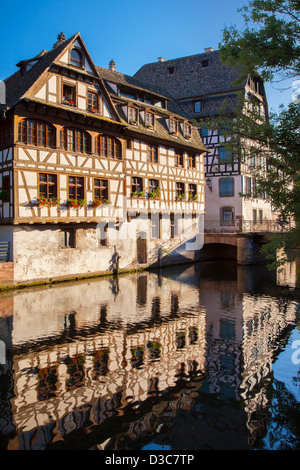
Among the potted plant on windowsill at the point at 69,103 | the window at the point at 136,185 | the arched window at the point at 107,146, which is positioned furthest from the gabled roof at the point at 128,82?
the window at the point at 136,185

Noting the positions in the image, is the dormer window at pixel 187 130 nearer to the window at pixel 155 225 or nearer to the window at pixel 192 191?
the window at pixel 192 191

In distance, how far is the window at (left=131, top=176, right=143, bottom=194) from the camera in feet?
85.4

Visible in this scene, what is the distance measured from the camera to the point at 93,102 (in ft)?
72.9

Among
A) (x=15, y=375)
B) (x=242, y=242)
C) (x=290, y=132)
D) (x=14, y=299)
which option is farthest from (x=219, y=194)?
(x=15, y=375)

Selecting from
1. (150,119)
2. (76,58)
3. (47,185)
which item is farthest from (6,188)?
(150,119)

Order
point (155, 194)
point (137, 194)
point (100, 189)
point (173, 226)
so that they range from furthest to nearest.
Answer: point (173, 226)
point (155, 194)
point (137, 194)
point (100, 189)

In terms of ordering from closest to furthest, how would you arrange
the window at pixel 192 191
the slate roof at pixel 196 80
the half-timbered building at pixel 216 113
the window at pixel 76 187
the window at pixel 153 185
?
the window at pixel 76 187
the window at pixel 153 185
the window at pixel 192 191
the half-timbered building at pixel 216 113
the slate roof at pixel 196 80

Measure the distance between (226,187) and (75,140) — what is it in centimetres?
1790

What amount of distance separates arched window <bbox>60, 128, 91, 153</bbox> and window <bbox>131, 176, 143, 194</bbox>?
15.3 feet

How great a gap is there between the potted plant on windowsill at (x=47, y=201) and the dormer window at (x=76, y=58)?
293 inches

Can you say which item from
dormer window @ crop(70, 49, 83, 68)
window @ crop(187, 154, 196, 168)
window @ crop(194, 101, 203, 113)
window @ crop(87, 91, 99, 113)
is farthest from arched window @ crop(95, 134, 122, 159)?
window @ crop(194, 101, 203, 113)

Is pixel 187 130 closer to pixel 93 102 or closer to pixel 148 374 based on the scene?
pixel 93 102

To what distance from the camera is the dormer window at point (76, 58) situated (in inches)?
827
